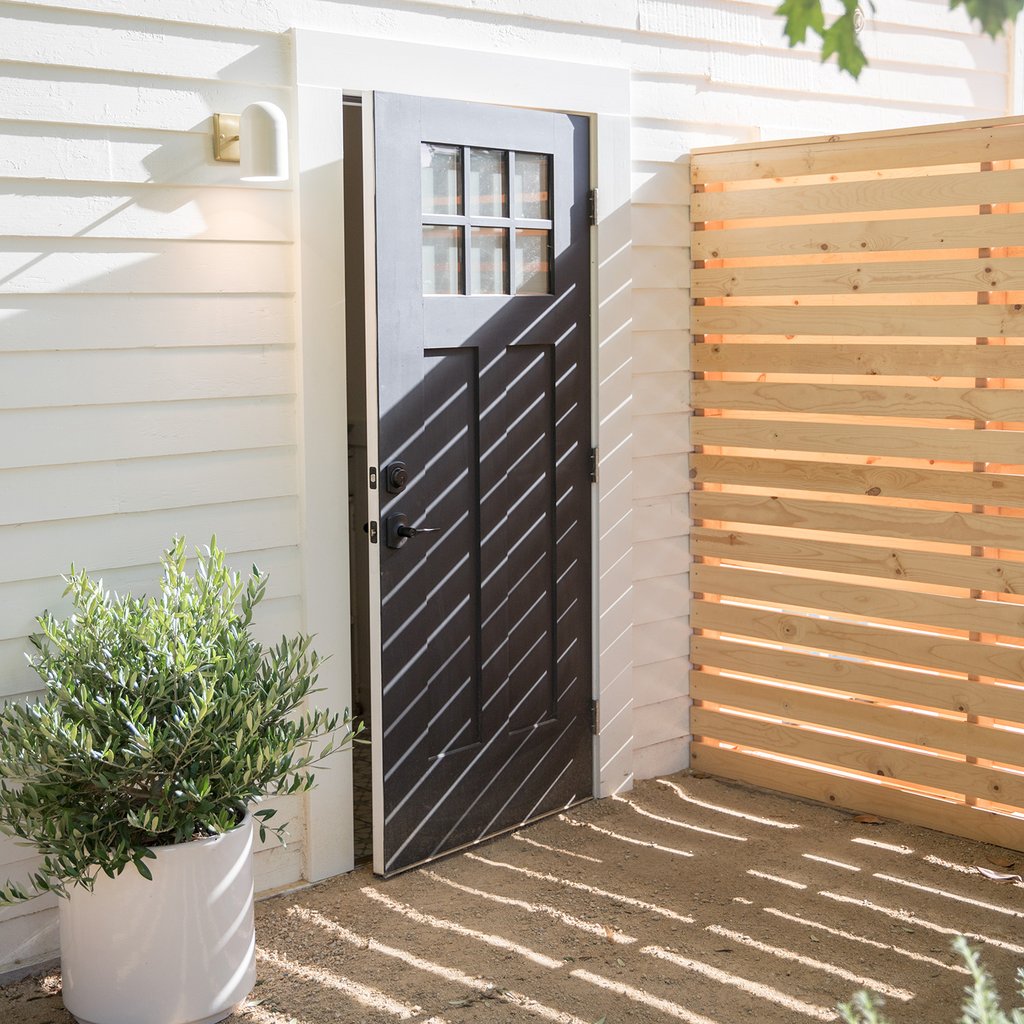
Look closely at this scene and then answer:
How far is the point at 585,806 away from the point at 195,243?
2.19m

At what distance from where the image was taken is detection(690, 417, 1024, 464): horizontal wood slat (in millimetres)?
3814

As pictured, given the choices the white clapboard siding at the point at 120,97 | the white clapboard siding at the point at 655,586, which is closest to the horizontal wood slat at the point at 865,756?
the white clapboard siding at the point at 655,586

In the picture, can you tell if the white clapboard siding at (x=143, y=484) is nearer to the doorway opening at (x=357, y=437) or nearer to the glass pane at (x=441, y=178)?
the glass pane at (x=441, y=178)

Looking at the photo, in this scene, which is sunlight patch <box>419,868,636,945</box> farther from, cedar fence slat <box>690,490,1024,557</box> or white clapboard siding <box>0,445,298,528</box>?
cedar fence slat <box>690,490,1024,557</box>

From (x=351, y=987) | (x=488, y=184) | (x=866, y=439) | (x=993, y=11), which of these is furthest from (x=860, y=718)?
(x=993, y=11)

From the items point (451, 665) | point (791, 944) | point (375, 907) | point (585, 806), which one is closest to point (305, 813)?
point (375, 907)

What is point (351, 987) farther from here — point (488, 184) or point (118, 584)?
point (488, 184)

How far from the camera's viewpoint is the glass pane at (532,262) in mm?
3969

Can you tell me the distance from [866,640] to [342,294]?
1952 mm

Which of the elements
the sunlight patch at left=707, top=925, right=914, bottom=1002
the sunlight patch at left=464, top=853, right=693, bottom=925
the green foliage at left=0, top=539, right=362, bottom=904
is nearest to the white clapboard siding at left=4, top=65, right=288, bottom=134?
the green foliage at left=0, top=539, right=362, bottom=904

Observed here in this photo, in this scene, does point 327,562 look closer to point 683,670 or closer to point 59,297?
point 59,297

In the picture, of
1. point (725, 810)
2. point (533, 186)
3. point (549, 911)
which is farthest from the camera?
point (725, 810)

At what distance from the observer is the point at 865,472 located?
412cm

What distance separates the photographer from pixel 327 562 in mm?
3637
